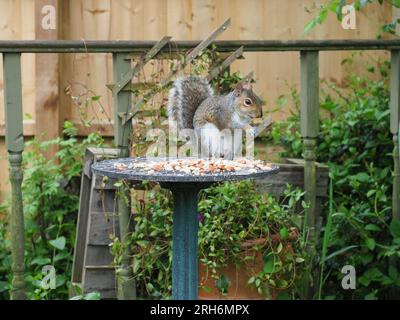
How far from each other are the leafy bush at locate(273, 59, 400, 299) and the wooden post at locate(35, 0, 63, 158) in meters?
1.43

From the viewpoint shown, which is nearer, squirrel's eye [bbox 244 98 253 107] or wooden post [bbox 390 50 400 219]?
squirrel's eye [bbox 244 98 253 107]

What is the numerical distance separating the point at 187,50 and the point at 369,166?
127cm

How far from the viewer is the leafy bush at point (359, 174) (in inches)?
176

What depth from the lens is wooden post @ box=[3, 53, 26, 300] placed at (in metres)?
4.13

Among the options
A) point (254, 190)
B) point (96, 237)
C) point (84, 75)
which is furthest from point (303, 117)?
point (84, 75)

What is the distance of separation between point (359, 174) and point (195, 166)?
70.3 inches

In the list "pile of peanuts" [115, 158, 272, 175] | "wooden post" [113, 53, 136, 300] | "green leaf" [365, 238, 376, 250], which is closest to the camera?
"pile of peanuts" [115, 158, 272, 175]

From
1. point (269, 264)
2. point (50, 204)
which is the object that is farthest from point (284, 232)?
point (50, 204)

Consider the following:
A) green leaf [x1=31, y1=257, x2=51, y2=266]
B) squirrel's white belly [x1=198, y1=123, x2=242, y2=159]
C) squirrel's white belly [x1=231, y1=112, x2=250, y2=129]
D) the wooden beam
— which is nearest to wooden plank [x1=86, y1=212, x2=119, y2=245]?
green leaf [x1=31, y1=257, x2=51, y2=266]

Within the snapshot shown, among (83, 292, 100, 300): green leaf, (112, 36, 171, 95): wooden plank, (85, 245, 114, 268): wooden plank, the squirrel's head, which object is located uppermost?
(112, 36, 171, 95): wooden plank

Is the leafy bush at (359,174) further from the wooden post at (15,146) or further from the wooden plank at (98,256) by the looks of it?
the wooden post at (15,146)

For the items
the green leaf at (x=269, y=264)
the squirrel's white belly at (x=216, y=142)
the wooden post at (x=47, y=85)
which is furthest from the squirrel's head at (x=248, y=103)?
the wooden post at (x=47, y=85)

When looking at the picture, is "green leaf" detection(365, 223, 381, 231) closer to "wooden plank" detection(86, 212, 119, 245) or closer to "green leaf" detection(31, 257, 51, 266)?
"wooden plank" detection(86, 212, 119, 245)
